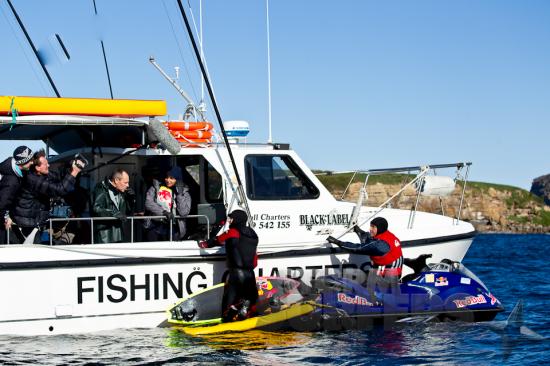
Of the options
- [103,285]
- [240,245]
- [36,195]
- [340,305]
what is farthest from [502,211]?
[36,195]

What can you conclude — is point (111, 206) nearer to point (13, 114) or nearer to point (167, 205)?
point (167, 205)

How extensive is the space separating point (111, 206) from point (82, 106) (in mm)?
1335

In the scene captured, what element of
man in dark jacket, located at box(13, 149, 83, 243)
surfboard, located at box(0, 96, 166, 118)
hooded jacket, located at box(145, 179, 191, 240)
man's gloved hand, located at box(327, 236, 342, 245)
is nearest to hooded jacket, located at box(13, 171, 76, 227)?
man in dark jacket, located at box(13, 149, 83, 243)

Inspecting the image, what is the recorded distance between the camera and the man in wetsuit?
10117 millimetres

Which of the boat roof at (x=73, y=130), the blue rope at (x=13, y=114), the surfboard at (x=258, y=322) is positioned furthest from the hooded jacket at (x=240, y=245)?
the blue rope at (x=13, y=114)

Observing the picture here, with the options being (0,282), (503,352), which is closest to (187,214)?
(0,282)

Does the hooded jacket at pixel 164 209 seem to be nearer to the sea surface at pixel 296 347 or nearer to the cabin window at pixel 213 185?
the cabin window at pixel 213 185

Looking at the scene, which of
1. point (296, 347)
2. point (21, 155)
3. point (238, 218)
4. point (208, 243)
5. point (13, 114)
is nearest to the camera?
point (296, 347)

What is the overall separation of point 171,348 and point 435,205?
4409 cm

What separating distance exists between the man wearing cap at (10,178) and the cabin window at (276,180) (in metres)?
3.03

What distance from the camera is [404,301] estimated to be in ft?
34.5

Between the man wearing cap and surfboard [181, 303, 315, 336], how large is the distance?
2617 mm

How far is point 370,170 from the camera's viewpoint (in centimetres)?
1205

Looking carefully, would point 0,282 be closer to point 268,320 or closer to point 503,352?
point 268,320
